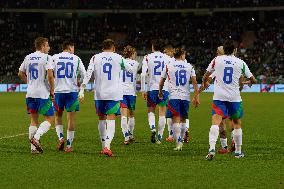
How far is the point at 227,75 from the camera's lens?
14375 millimetres

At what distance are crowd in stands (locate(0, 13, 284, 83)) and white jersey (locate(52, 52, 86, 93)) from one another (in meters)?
48.9

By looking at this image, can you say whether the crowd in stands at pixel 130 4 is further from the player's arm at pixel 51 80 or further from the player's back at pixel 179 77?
the player's arm at pixel 51 80

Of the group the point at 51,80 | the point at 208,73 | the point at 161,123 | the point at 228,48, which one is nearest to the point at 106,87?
the point at 51,80

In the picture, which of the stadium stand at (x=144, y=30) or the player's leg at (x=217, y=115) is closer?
the player's leg at (x=217, y=115)

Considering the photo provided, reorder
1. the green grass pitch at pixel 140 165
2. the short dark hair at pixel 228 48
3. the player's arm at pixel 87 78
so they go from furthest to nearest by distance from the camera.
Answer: the player's arm at pixel 87 78
the short dark hair at pixel 228 48
the green grass pitch at pixel 140 165

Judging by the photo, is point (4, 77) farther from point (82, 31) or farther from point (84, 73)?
point (84, 73)

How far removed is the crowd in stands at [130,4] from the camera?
72.4m

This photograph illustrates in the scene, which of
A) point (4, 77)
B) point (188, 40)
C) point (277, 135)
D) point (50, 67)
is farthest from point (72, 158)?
point (188, 40)

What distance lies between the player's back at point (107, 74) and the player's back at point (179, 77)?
1.71 metres

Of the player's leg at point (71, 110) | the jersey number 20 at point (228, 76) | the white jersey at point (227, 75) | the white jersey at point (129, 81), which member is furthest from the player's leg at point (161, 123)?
the jersey number 20 at point (228, 76)

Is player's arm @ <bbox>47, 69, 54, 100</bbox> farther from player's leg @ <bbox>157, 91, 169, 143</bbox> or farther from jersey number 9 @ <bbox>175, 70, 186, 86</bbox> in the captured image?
player's leg @ <bbox>157, 91, 169, 143</bbox>

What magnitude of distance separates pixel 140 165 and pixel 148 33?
60.2 m

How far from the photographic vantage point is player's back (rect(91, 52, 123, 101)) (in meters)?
15.0

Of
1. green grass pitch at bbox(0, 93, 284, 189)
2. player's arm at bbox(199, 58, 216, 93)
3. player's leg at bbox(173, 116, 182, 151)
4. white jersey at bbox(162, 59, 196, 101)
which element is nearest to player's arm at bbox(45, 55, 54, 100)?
green grass pitch at bbox(0, 93, 284, 189)
